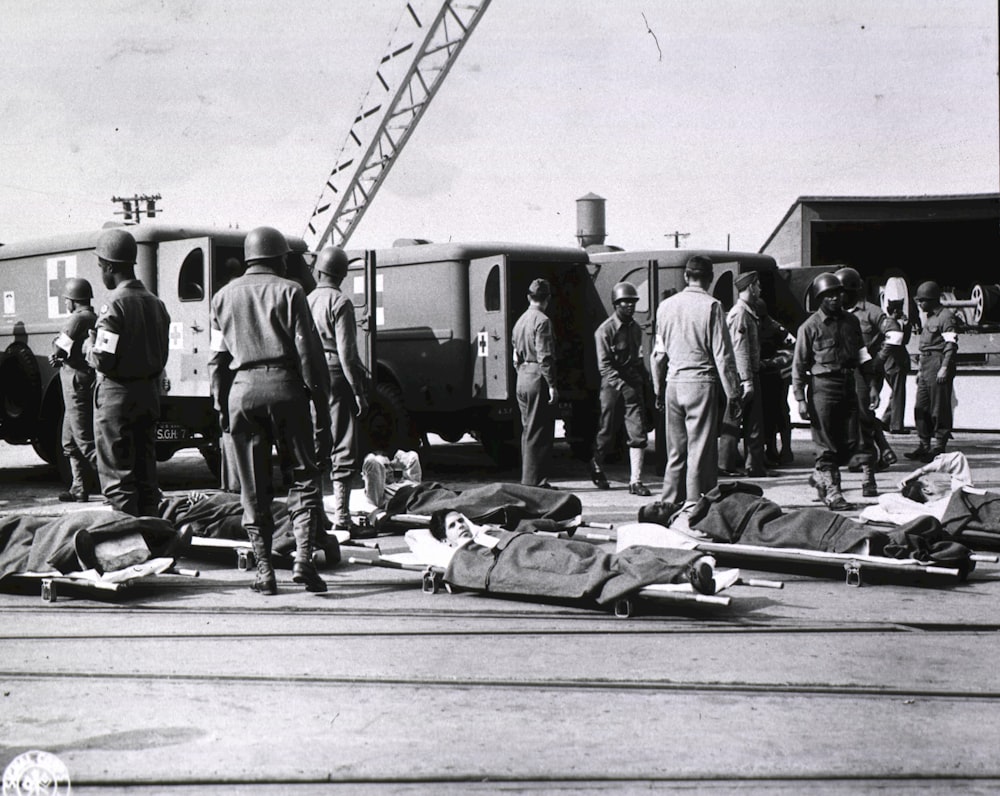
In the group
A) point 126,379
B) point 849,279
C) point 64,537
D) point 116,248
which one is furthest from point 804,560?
point 116,248

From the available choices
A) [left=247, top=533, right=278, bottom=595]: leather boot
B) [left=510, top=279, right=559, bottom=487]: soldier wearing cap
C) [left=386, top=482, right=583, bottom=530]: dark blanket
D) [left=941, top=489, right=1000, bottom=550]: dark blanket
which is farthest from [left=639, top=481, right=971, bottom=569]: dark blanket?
[left=510, top=279, right=559, bottom=487]: soldier wearing cap

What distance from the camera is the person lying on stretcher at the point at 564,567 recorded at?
641 centimetres

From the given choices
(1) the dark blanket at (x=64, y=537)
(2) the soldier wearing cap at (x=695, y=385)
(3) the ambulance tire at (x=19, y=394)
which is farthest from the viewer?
(3) the ambulance tire at (x=19, y=394)

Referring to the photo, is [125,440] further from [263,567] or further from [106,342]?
[263,567]

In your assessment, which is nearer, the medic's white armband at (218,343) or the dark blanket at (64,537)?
the dark blanket at (64,537)

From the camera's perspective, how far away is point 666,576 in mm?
6438

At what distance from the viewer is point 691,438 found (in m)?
9.51

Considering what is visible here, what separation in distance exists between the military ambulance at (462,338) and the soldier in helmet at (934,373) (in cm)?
406

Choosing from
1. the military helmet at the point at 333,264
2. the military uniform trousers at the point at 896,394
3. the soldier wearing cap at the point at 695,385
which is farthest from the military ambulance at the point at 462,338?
the military uniform trousers at the point at 896,394

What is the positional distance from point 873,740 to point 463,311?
9.69 metres

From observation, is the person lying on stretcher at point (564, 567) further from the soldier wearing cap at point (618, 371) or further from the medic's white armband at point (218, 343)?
the soldier wearing cap at point (618, 371)

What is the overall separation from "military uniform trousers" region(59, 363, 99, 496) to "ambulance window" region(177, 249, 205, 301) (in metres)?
1.55
